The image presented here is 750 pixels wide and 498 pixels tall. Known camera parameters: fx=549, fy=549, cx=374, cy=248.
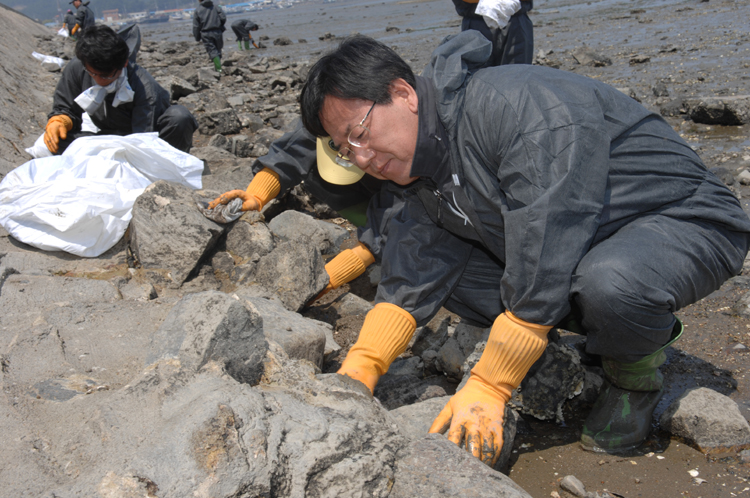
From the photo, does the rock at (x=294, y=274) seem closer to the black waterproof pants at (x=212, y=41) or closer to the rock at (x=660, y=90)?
the rock at (x=660, y=90)

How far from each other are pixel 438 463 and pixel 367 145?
106cm

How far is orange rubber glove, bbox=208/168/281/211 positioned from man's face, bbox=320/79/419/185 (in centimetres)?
134

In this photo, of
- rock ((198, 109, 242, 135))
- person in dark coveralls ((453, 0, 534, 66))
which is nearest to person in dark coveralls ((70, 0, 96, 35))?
rock ((198, 109, 242, 135))

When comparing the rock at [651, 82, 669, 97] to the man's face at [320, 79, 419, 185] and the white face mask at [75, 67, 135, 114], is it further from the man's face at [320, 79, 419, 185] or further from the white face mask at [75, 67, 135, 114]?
the white face mask at [75, 67, 135, 114]

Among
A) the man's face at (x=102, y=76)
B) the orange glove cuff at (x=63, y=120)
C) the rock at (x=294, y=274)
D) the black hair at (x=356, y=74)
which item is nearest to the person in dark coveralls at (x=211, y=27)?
the orange glove cuff at (x=63, y=120)

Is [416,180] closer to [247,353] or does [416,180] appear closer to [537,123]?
[537,123]

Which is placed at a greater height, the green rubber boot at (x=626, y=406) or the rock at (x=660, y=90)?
the rock at (x=660, y=90)

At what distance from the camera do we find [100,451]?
1376 millimetres

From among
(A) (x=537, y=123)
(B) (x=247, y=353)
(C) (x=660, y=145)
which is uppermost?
(A) (x=537, y=123)

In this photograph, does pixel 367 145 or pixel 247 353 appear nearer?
pixel 247 353

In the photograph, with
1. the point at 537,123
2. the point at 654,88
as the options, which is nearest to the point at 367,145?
the point at 537,123

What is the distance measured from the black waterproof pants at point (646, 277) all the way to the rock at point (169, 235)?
1989mm

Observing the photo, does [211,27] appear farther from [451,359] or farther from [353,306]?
[451,359]

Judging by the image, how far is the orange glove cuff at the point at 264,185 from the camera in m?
3.24
